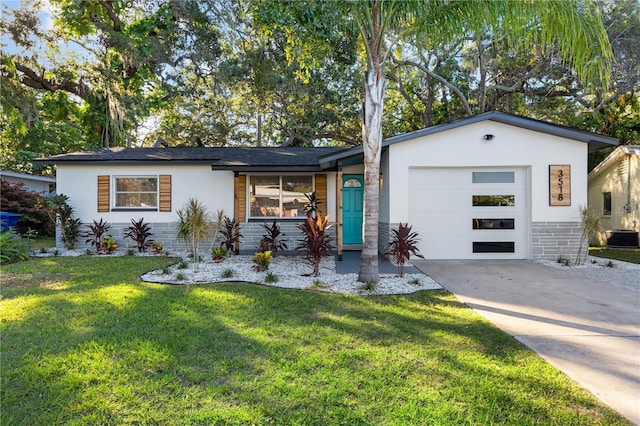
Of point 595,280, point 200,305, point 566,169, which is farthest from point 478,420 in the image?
point 566,169

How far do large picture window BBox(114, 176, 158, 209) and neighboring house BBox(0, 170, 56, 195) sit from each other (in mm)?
8121

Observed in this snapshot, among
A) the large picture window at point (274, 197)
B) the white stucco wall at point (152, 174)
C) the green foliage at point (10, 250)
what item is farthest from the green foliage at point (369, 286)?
the green foliage at point (10, 250)

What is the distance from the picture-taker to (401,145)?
340 inches

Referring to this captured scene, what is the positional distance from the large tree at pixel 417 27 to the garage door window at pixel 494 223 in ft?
13.7

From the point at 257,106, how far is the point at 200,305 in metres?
13.6

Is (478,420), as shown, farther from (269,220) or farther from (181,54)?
(181,54)

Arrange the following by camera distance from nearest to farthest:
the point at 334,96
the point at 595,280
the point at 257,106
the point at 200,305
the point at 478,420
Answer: the point at 478,420
the point at 200,305
the point at 595,280
the point at 334,96
the point at 257,106

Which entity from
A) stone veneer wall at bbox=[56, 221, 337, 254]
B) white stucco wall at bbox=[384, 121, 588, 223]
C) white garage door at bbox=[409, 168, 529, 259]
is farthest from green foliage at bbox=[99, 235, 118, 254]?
white garage door at bbox=[409, 168, 529, 259]

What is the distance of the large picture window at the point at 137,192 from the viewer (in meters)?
10.5

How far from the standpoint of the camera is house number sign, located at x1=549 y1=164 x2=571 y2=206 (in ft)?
27.8

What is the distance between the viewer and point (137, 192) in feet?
34.4

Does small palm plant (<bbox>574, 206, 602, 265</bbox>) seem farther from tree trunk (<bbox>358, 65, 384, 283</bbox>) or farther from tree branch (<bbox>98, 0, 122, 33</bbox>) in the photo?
tree branch (<bbox>98, 0, 122, 33</bbox>)

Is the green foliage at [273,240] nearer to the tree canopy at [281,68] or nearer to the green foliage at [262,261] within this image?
the green foliage at [262,261]

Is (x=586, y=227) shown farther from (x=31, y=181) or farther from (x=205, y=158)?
(x=31, y=181)
